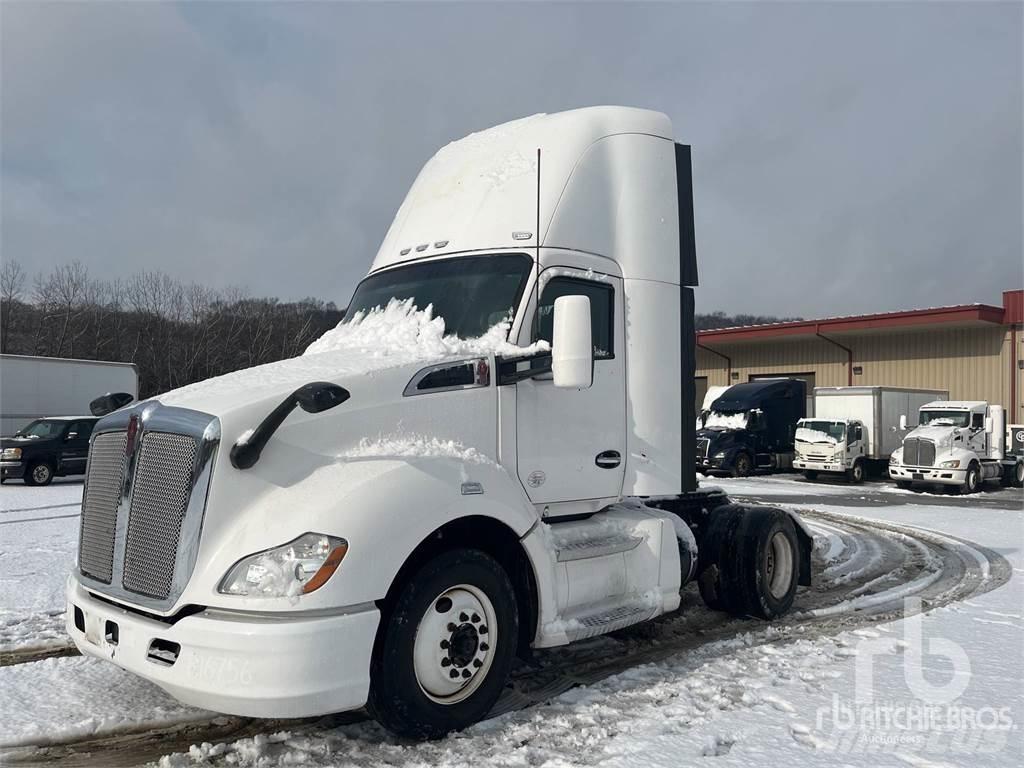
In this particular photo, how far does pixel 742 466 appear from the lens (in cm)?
2748

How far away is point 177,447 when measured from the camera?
426 centimetres

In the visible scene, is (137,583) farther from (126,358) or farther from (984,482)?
(126,358)

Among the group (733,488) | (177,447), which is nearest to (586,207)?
(177,447)

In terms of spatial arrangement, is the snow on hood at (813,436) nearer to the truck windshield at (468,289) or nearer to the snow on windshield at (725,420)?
the snow on windshield at (725,420)

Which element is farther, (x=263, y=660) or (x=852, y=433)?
(x=852, y=433)

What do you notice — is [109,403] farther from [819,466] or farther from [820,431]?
[820,431]

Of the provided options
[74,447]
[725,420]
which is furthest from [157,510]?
[725,420]

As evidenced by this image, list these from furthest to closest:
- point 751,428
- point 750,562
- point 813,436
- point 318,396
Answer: point 751,428
point 813,436
point 750,562
point 318,396

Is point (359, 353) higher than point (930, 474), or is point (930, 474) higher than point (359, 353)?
point (359, 353)

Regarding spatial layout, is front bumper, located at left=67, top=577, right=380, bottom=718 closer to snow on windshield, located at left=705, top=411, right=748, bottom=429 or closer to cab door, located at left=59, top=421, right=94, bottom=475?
cab door, located at left=59, top=421, right=94, bottom=475

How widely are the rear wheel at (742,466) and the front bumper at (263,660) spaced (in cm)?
2454

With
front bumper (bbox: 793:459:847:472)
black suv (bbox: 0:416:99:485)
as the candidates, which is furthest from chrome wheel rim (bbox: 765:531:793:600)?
front bumper (bbox: 793:459:847:472)

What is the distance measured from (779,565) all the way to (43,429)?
21345 mm

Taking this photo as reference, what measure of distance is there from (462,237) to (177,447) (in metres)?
2.63
